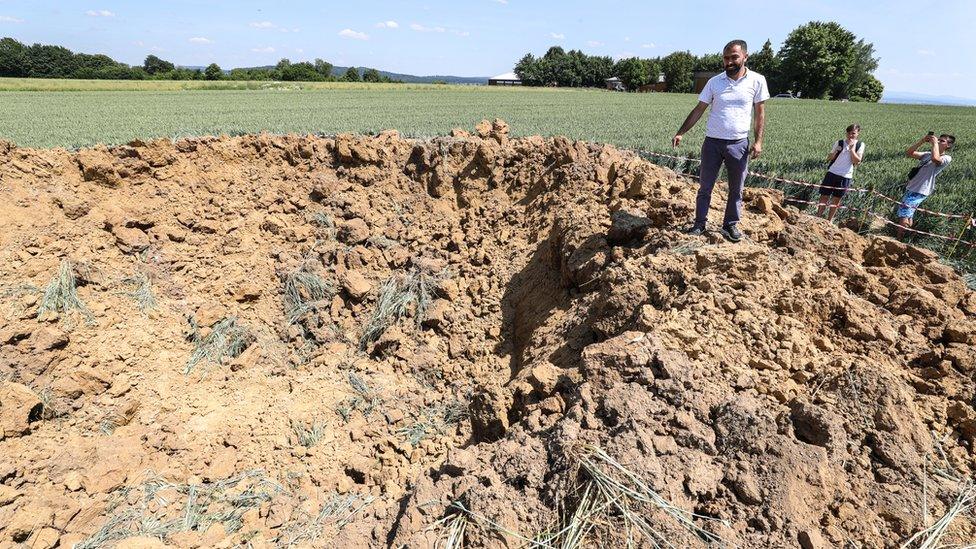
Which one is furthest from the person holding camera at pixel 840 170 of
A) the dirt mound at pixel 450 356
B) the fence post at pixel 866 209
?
the dirt mound at pixel 450 356

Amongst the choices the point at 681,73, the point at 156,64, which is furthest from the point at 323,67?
the point at 681,73

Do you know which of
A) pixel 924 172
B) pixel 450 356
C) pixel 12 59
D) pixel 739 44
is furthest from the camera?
pixel 12 59

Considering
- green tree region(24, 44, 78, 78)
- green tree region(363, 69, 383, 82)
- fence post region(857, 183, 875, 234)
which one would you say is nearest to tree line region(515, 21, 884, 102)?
green tree region(363, 69, 383, 82)

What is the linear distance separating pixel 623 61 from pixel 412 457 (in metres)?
67.4

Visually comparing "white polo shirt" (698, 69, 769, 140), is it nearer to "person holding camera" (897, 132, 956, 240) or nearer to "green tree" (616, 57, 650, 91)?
"person holding camera" (897, 132, 956, 240)

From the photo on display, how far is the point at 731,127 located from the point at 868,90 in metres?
69.7

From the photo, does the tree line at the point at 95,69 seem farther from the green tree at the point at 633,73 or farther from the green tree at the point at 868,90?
the green tree at the point at 868,90

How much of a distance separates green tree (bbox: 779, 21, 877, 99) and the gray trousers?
58458 millimetres

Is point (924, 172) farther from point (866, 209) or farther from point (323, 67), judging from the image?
point (323, 67)

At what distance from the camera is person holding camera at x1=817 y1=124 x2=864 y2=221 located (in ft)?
19.4

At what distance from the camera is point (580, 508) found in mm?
2047

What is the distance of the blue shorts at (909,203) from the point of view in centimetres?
589

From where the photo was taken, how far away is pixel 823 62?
48.1 m

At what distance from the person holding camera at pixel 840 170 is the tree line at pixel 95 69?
162ft
